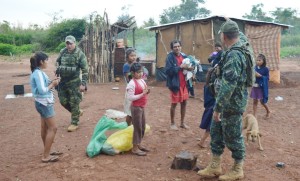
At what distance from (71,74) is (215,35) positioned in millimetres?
7233

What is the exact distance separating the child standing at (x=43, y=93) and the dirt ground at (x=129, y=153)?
412mm

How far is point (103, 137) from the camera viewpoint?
4.86 metres

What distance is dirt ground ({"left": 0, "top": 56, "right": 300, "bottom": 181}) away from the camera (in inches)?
162

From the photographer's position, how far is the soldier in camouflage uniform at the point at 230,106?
344 cm

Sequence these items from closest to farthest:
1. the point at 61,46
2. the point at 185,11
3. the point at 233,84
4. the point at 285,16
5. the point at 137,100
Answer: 1. the point at 233,84
2. the point at 137,100
3. the point at 61,46
4. the point at 285,16
5. the point at 185,11

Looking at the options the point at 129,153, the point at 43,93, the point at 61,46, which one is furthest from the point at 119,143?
the point at 61,46

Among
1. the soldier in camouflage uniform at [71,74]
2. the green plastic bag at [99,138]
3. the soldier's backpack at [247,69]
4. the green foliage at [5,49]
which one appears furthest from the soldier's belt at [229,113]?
the green foliage at [5,49]

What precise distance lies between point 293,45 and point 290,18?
498 centimetres

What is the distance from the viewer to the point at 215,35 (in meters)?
11.8

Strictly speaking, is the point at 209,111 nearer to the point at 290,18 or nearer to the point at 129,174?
the point at 129,174

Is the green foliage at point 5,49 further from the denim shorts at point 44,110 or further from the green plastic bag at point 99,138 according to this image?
the denim shorts at point 44,110

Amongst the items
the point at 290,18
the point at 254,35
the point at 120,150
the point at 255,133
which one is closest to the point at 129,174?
the point at 120,150

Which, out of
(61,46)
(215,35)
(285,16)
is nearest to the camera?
(215,35)

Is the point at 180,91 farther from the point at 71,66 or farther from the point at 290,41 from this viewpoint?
the point at 290,41
